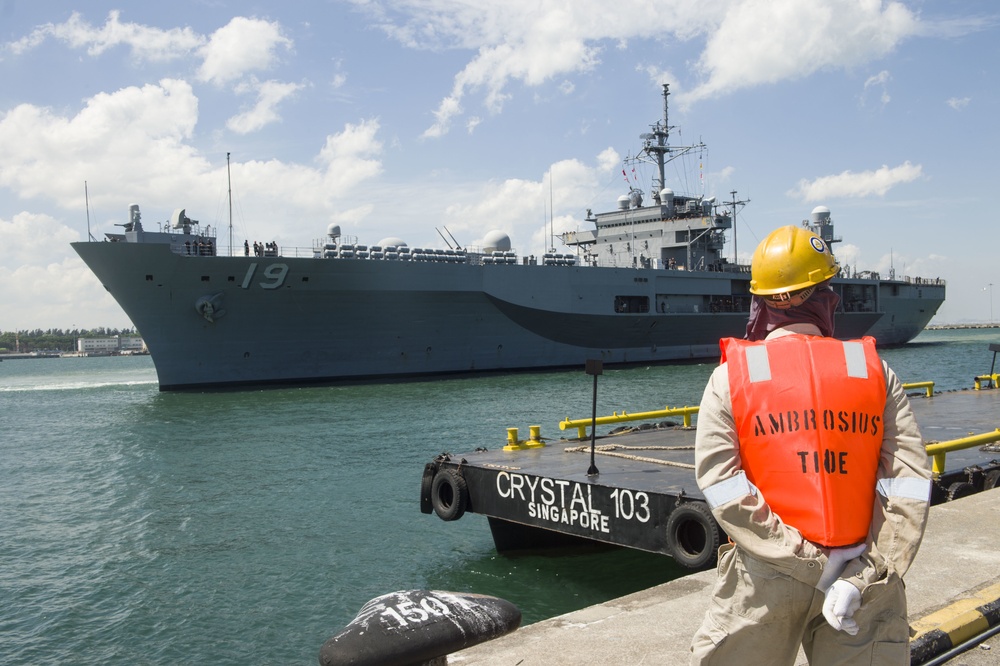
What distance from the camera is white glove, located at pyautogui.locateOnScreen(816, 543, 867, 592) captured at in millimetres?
1849

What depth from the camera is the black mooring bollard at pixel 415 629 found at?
5.61ft

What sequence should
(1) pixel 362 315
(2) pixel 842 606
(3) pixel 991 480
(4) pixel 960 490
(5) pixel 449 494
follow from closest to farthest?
(2) pixel 842 606 < (4) pixel 960 490 < (3) pixel 991 480 < (5) pixel 449 494 < (1) pixel 362 315

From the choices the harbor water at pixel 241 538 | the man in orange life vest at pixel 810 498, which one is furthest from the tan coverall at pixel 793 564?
the harbor water at pixel 241 538

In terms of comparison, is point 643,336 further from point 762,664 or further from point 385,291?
point 762,664

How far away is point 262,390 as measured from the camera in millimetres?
25594

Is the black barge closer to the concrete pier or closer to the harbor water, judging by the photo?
the harbor water

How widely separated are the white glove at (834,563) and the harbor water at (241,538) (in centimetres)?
449

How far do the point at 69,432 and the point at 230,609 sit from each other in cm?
1456

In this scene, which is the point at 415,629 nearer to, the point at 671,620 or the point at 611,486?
the point at 671,620

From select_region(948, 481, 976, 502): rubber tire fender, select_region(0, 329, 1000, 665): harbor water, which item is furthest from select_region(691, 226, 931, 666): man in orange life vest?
select_region(948, 481, 976, 502): rubber tire fender

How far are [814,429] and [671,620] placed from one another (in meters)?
1.66

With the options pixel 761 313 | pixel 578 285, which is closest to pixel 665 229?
pixel 578 285

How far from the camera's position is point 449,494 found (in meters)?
6.99

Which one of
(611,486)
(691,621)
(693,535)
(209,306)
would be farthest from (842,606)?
(209,306)
